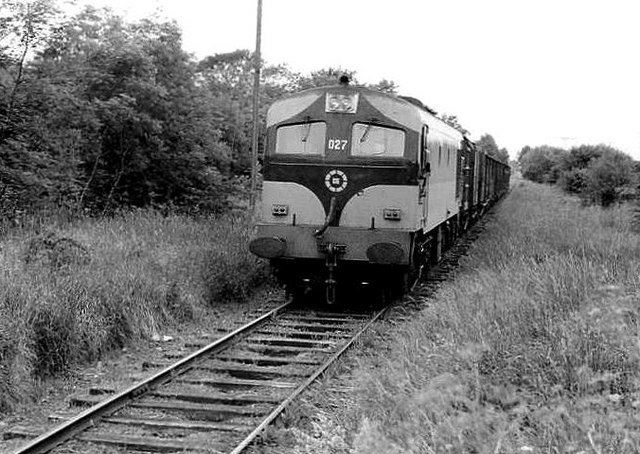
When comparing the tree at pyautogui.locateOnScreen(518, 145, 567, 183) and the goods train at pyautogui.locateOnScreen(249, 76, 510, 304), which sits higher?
the tree at pyautogui.locateOnScreen(518, 145, 567, 183)

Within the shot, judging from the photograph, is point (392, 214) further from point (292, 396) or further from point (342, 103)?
point (292, 396)

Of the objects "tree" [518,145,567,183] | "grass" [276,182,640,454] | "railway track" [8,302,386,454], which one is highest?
"tree" [518,145,567,183]

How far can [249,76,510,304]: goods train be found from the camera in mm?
11148

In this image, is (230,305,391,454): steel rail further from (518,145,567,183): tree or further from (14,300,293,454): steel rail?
(518,145,567,183): tree

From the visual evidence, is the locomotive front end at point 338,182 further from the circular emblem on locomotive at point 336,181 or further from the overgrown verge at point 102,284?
the overgrown verge at point 102,284

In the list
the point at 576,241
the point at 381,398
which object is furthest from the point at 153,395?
the point at 576,241

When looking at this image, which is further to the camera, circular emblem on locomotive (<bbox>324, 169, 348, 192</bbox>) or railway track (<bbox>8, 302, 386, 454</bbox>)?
circular emblem on locomotive (<bbox>324, 169, 348, 192</bbox>)

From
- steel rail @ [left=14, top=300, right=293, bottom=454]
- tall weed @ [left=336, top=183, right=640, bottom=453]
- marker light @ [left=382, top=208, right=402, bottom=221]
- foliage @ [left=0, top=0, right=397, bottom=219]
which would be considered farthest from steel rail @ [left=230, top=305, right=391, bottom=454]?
foliage @ [left=0, top=0, right=397, bottom=219]

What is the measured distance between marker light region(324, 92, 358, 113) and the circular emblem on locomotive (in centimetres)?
86

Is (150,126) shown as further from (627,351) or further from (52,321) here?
(627,351)

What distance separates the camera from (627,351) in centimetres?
577

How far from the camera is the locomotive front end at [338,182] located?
11148 millimetres

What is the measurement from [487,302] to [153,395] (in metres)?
3.46

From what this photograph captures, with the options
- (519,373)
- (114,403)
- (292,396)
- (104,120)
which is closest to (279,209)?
(292,396)
